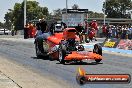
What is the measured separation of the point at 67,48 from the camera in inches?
712

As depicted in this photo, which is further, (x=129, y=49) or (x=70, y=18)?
(x=70, y=18)

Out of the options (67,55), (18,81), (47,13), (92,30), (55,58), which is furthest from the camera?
(47,13)

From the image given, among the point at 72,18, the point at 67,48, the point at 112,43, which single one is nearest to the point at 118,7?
the point at 72,18

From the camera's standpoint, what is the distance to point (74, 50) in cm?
1825

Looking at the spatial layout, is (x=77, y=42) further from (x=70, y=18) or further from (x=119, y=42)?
(x=70, y=18)

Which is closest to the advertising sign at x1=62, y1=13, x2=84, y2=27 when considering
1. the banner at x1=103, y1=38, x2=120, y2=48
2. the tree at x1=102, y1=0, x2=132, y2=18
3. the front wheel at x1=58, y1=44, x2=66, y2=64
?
the banner at x1=103, y1=38, x2=120, y2=48

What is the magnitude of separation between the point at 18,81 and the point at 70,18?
34421mm

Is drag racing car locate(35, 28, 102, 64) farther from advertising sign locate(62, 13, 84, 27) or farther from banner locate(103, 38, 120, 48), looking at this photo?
advertising sign locate(62, 13, 84, 27)

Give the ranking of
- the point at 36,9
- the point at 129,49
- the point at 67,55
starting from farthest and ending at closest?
the point at 36,9 → the point at 129,49 → the point at 67,55

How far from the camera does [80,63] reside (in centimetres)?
1855

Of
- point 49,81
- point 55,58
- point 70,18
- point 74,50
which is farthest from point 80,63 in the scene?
point 70,18

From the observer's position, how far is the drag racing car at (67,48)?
17.7 meters

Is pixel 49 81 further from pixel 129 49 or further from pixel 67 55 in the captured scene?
pixel 129 49

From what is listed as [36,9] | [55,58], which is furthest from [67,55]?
[36,9]
